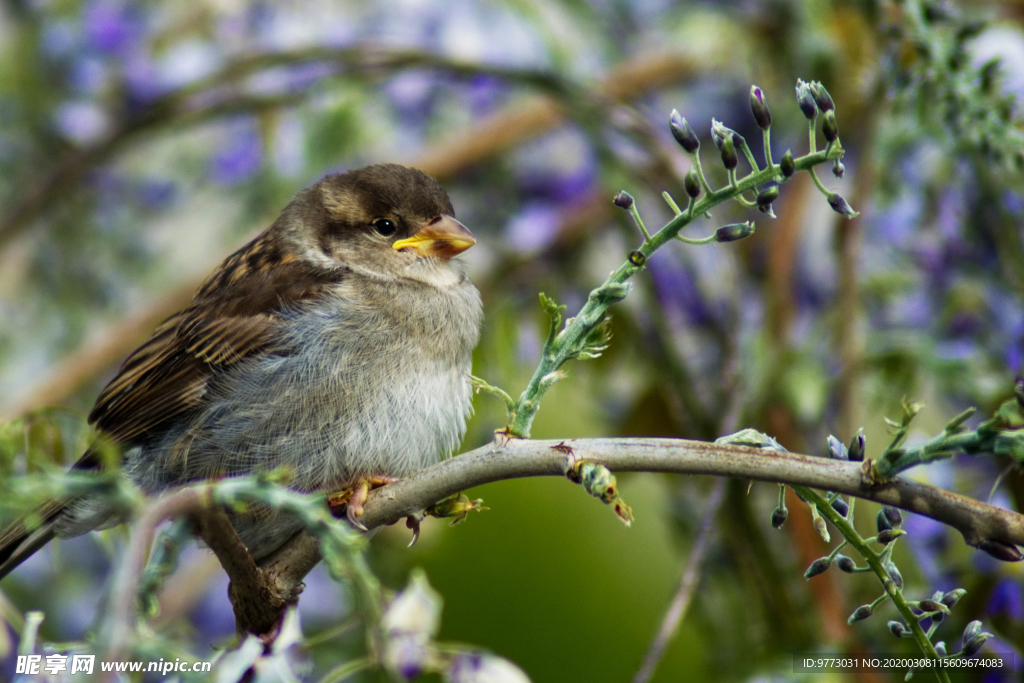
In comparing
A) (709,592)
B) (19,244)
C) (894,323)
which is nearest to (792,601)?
(709,592)

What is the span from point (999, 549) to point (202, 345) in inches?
68.2

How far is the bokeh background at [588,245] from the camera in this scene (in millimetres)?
2451

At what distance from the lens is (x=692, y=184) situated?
115cm

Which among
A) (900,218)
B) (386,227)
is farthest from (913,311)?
(386,227)

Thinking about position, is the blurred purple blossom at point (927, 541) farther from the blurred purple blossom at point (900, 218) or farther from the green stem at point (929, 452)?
the green stem at point (929, 452)

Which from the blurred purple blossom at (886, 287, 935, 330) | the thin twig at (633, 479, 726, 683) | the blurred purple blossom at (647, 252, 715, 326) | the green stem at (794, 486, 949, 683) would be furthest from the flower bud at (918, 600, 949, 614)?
the blurred purple blossom at (647, 252, 715, 326)

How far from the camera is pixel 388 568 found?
2.96 meters

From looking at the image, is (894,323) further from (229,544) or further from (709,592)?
(229,544)

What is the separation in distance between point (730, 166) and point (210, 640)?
2.46 meters

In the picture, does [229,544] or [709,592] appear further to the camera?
[709,592]

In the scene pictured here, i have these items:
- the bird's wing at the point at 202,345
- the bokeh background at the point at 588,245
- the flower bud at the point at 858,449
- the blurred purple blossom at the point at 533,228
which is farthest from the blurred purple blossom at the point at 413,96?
the flower bud at the point at 858,449

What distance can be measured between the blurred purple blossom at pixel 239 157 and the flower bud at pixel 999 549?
10.3ft

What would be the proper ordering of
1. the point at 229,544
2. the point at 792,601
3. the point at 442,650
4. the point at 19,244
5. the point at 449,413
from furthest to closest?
the point at 19,244, the point at 792,601, the point at 449,413, the point at 442,650, the point at 229,544

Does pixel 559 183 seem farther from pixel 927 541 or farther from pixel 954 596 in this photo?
pixel 954 596
